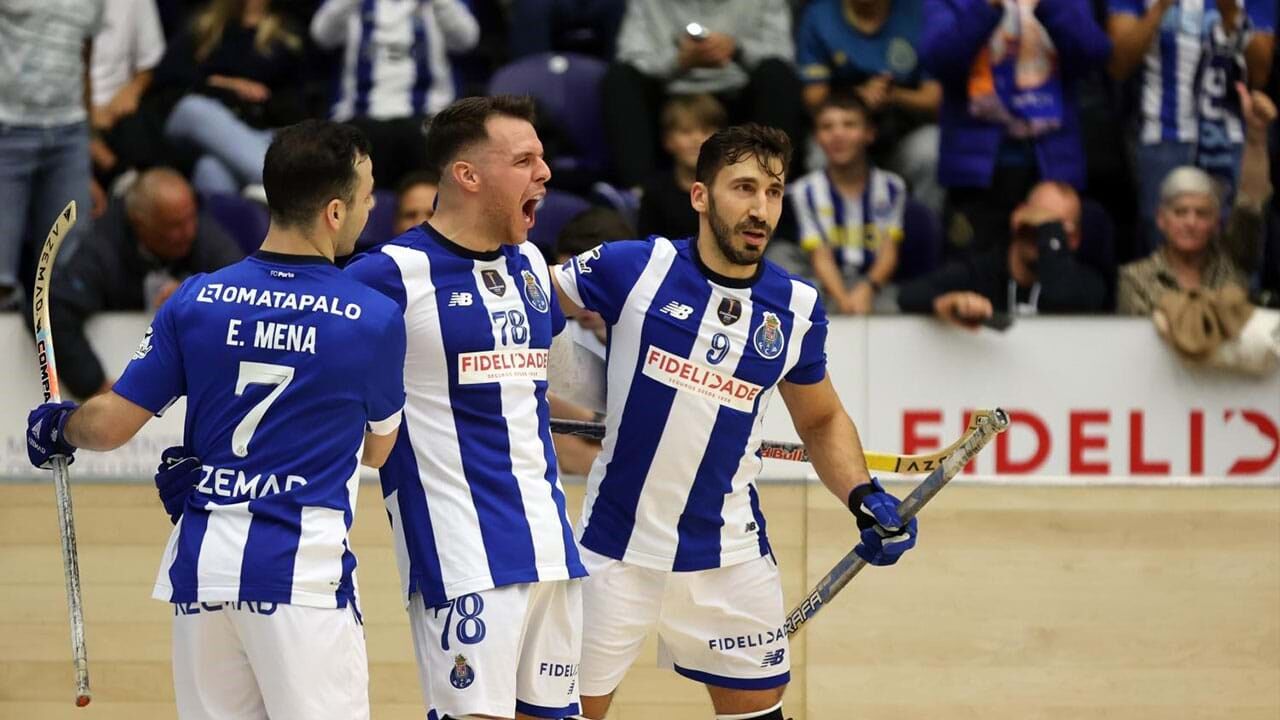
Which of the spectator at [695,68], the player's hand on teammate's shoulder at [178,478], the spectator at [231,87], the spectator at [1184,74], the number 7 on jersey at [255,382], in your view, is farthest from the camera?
the spectator at [231,87]

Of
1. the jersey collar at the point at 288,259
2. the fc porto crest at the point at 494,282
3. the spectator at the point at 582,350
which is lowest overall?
the spectator at the point at 582,350

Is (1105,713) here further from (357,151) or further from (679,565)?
(357,151)

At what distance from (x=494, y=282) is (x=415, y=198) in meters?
3.36

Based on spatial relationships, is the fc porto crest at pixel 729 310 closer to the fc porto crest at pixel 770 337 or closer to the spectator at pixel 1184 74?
the fc porto crest at pixel 770 337

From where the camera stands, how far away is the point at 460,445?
441cm

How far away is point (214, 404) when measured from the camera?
4.02m

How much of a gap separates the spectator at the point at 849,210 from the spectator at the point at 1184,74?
1.19 meters

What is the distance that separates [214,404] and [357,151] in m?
0.64

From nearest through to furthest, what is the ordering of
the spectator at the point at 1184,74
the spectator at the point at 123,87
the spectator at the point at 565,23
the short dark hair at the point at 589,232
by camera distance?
the short dark hair at the point at 589,232 → the spectator at the point at 1184,74 → the spectator at the point at 123,87 → the spectator at the point at 565,23

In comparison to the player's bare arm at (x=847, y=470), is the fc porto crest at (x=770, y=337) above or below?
above

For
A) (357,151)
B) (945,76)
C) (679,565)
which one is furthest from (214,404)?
(945,76)

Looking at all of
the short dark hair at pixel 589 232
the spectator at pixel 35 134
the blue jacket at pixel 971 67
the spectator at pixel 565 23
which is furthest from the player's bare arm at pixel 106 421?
the spectator at pixel 565 23

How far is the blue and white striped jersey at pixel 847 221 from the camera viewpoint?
817 centimetres

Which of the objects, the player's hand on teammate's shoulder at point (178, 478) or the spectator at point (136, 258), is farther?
the spectator at point (136, 258)
